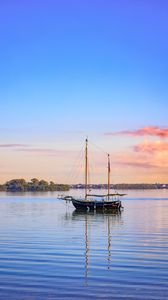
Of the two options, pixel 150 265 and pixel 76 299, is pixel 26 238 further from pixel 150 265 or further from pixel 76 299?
pixel 76 299

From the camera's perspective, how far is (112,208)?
123562mm

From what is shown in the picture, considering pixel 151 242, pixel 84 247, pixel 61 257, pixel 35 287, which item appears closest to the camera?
pixel 35 287

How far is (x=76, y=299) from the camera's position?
23.2m

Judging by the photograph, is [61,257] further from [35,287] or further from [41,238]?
[41,238]

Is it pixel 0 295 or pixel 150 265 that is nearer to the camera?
pixel 0 295

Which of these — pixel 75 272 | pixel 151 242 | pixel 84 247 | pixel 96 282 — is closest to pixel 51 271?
pixel 75 272

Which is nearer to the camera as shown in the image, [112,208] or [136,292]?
[136,292]

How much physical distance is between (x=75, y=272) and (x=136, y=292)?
6.24 m

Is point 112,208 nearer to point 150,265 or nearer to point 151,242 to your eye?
point 151,242

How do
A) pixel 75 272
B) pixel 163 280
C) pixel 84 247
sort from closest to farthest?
pixel 163 280 → pixel 75 272 → pixel 84 247

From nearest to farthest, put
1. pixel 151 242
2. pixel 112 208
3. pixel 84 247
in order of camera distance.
A: pixel 84 247 → pixel 151 242 → pixel 112 208

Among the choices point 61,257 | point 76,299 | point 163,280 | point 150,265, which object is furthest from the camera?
point 61,257

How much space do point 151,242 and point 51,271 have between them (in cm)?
2012

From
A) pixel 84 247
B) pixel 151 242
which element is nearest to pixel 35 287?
pixel 84 247
